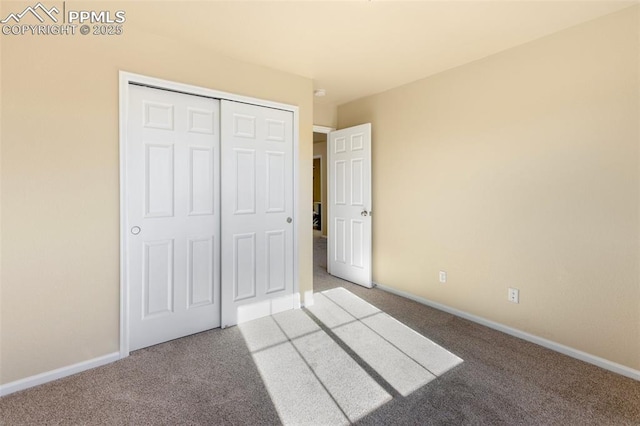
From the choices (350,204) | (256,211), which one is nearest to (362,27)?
(256,211)

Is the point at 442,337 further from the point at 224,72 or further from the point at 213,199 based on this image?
the point at 224,72

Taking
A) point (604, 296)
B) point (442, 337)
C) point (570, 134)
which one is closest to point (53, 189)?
point (442, 337)

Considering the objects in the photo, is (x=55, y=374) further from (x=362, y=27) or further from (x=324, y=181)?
(x=324, y=181)

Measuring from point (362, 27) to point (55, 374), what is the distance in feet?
10.7

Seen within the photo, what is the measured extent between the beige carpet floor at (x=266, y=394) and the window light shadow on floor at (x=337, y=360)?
0.05 meters

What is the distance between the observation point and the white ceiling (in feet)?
6.61

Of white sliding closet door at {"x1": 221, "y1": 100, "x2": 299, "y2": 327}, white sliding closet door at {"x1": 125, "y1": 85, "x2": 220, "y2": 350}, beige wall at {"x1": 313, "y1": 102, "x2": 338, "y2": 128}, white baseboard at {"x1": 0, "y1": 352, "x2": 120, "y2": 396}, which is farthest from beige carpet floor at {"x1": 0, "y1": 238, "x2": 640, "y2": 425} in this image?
beige wall at {"x1": 313, "y1": 102, "x2": 338, "y2": 128}

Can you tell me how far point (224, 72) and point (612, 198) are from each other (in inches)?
126

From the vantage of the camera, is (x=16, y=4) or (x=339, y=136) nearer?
(x=16, y=4)

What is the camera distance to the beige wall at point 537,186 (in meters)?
2.10

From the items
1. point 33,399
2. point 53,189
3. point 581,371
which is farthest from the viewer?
point 581,371

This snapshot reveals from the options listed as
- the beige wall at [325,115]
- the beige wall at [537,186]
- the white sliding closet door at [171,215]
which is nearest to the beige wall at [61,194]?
the white sliding closet door at [171,215]

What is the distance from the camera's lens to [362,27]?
227 cm

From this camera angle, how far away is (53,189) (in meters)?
1.97
